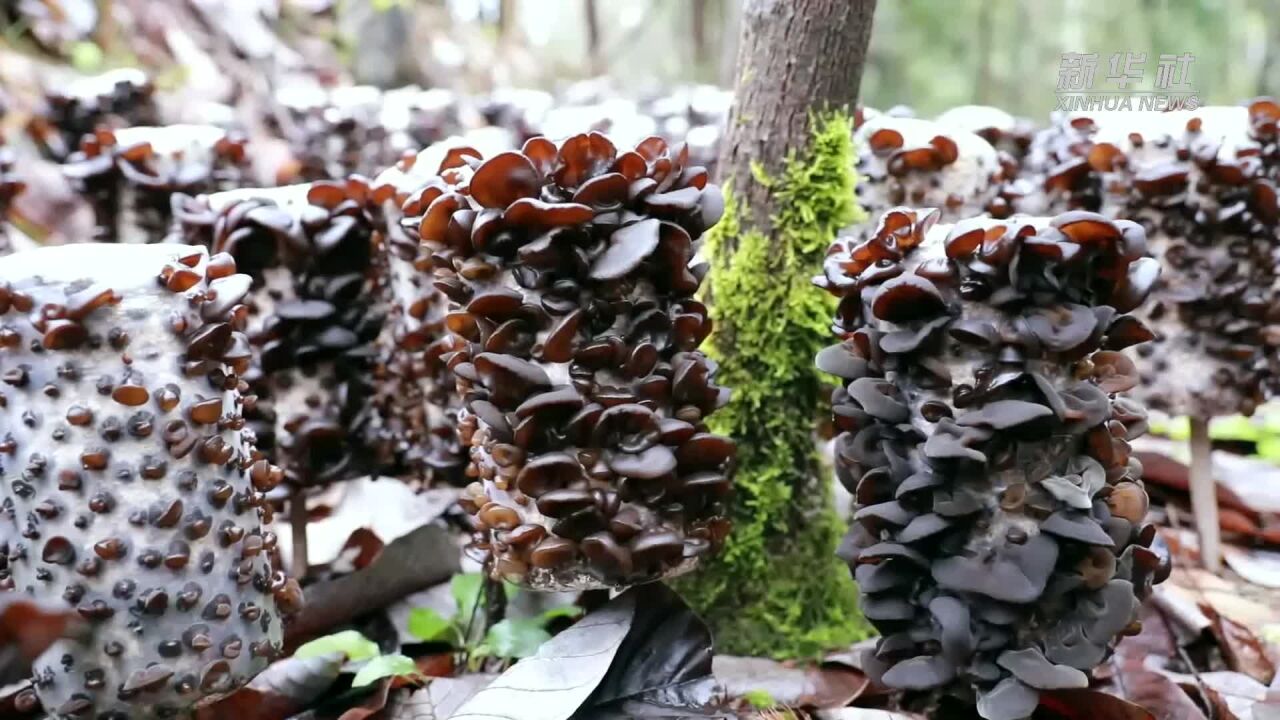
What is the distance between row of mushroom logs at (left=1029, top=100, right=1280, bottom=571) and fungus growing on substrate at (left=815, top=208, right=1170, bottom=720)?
1.14m

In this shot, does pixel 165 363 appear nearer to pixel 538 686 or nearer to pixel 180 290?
pixel 180 290

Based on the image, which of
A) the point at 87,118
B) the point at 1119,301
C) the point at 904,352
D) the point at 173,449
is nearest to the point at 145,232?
the point at 87,118

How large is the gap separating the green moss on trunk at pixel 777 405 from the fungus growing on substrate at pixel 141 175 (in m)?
1.70

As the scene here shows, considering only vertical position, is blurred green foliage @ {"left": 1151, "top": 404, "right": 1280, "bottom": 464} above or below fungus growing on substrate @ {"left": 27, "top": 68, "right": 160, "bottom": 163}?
below

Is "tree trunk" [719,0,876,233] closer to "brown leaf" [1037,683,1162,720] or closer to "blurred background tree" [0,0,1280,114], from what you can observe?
"brown leaf" [1037,683,1162,720]

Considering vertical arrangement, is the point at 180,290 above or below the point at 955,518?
above

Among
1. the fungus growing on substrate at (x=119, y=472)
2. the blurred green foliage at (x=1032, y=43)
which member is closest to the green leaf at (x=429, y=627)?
Answer: the fungus growing on substrate at (x=119, y=472)

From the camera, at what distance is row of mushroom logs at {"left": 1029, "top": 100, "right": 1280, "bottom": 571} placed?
9.63ft

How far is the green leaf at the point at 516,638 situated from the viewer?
240 cm

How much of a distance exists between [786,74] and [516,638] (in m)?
1.51

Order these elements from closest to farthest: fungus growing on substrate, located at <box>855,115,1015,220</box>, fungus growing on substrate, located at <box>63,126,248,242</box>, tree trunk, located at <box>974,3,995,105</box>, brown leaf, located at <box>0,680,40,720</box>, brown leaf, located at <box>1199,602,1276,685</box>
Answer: brown leaf, located at <box>0,680,40,720</box> < brown leaf, located at <box>1199,602,1276,685</box> < fungus growing on substrate, located at <box>855,115,1015,220</box> < fungus growing on substrate, located at <box>63,126,248,242</box> < tree trunk, located at <box>974,3,995,105</box>

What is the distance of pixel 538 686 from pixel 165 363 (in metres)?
0.89

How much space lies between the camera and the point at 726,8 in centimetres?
1220

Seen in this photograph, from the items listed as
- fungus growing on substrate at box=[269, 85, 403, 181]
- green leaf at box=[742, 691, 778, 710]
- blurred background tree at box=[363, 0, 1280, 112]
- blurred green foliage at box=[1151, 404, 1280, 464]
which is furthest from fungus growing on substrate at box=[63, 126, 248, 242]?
blurred background tree at box=[363, 0, 1280, 112]
